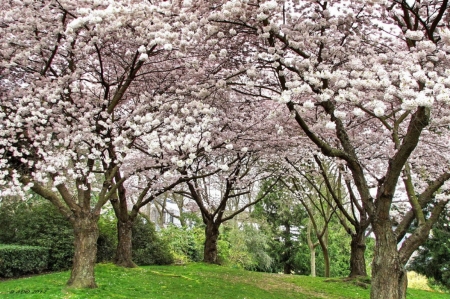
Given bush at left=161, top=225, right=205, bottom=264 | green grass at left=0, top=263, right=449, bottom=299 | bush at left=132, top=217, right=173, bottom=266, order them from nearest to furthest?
green grass at left=0, top=263, right=449, bottom=299, bush at left=132, top=217, right=173, bottom=266, bush at left=161, top=225, right=205, bottom=264

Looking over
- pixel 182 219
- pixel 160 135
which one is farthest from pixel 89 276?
pixel 182 219

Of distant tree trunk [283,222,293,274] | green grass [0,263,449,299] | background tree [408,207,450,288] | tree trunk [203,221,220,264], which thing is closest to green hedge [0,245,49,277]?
green grass [0,263,449,299]

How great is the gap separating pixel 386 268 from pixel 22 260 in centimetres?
988

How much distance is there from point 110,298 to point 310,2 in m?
6.82

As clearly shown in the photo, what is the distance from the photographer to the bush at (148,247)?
15523 millimetres

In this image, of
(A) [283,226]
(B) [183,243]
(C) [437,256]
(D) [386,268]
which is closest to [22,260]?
(B) [183,243]

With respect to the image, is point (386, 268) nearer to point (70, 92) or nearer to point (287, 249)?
point (70, 92)

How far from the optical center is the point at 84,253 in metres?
8.44

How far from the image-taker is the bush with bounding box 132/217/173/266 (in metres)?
15.5

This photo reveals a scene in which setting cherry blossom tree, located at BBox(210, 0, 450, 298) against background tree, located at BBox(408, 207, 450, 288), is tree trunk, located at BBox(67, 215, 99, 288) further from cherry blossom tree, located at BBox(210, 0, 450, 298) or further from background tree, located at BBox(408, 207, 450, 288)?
background tree, located at BBox(408, 207, 450, 288)

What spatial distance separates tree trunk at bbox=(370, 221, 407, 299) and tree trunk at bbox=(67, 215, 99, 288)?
5686 millimetres

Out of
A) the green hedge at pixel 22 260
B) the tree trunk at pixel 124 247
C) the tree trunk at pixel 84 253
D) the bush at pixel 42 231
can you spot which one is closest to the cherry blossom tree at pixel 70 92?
the tree trunk at pixel 84 253

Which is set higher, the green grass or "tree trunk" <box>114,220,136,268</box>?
"tree trunk" <box>114,220,136,268</box>

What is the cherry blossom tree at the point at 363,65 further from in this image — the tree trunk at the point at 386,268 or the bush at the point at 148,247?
the bush at the point at 148,247
